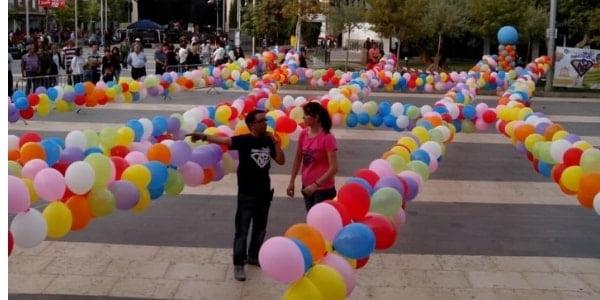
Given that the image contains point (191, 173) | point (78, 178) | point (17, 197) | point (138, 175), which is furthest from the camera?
point (191, 173)

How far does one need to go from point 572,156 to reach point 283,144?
392 cm

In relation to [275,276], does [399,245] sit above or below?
below

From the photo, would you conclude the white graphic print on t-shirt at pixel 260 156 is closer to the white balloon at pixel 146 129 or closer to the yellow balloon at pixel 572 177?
the white balloon at pixel 146 129

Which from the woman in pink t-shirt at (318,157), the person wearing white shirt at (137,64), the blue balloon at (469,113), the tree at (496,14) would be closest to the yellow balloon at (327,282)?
the woman in pink t-shirt at (318,157)

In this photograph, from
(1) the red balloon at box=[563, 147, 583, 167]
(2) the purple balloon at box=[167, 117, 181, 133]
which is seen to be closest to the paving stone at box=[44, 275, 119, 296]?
(2) the purple balloon at box=[167, 117, 181, 133]

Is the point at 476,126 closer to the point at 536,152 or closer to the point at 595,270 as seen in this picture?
the point at 536,152

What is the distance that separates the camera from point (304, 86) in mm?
22766

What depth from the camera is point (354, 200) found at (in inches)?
197

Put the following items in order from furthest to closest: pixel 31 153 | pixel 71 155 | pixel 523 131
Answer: pixel 523 131, pixel 71 155, pixel 31 153

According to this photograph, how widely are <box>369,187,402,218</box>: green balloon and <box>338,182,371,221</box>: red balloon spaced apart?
0.57 feet

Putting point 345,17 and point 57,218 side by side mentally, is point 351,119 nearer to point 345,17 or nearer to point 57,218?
point 57,218

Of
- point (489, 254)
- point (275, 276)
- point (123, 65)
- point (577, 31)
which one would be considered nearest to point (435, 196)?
point (489, 254)

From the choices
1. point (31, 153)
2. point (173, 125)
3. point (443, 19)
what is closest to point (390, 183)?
point (31, 153)

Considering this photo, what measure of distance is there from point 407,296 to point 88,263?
2940mm
